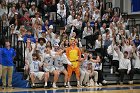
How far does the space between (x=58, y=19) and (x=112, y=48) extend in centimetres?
343

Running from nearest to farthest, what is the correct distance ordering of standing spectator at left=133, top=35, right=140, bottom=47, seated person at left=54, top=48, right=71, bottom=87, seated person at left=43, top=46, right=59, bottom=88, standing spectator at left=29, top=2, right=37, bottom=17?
seated person at left=43, top=46, right=59, bottom=88, seated person at left=54, top=48, right=71, bottom=87, standing spectator at left=29, top=2, right=37, bottom=17, standing spectator at left=133, top=35, right=140, bottom=47

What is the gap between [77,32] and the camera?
20469 millimetres

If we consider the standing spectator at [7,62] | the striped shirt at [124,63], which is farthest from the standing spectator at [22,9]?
the striped shirt at [124,63]

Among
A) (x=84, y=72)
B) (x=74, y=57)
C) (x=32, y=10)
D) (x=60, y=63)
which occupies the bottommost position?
(x=84, y=72)

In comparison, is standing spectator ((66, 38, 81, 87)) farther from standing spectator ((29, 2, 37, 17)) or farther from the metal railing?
standing spectator ((29, 2, 37, 17))

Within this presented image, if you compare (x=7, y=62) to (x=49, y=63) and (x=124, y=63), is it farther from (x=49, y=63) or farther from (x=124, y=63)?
(x=124, y=63)

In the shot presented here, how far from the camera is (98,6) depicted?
23578 mm

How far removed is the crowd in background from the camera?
1752 centimetres

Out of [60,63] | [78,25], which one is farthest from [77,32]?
[60,63]

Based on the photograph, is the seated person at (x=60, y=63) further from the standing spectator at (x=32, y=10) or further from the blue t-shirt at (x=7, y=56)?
the standing spectator at (x=32, y=10)

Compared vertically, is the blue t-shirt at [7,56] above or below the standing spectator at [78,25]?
below

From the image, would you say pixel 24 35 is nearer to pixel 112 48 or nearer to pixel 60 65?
pixel 60 65

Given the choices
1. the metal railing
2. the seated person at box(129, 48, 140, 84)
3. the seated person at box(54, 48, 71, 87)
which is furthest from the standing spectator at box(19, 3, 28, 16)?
the seated person at box(129, 48, 140, 84)

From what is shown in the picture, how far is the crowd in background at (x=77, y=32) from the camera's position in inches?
690
